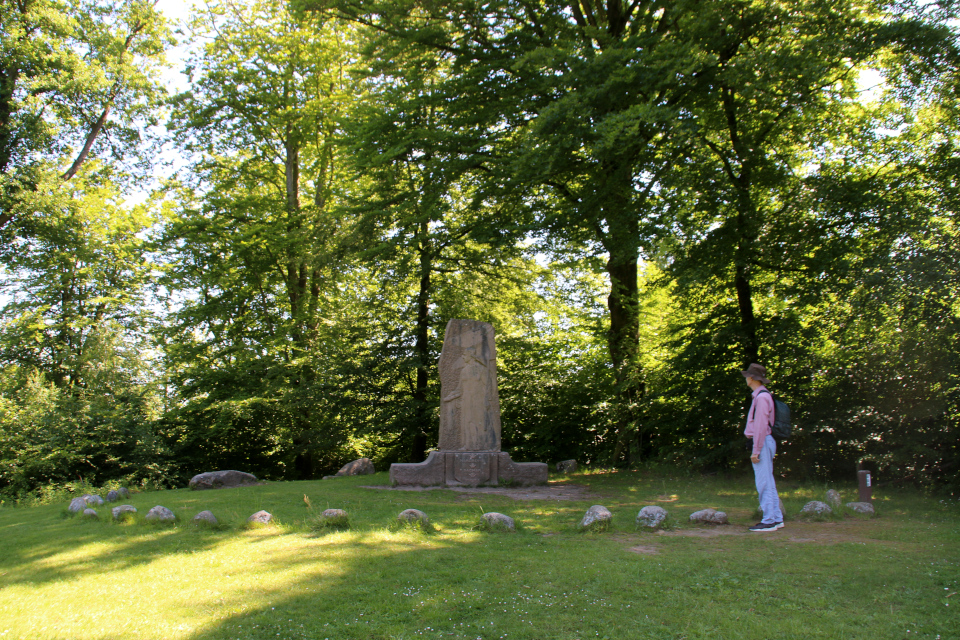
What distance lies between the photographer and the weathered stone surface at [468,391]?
1248cm

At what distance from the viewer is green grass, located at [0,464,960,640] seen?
12.7 ft

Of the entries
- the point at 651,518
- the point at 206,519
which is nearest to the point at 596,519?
the point at 651,518

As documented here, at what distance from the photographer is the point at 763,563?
521 centimetres

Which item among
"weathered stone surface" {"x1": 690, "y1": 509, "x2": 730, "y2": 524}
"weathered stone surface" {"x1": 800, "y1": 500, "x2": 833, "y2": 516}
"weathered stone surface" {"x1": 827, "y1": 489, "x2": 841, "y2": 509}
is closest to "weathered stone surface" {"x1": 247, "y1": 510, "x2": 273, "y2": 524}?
"weathered stone surface" {"x1": 690, "y1": 509, "x2": 730, "y2": 524}

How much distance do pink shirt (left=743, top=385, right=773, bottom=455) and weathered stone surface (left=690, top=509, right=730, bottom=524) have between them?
0.92 meters

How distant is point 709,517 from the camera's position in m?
7.22

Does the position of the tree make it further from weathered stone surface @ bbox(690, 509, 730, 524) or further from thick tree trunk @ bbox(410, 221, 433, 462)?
weathered stone surface @ bbox(690, 509, 730, 524)

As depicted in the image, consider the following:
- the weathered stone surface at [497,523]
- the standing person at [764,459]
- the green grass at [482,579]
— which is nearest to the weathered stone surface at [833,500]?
the green grass at [482,579]

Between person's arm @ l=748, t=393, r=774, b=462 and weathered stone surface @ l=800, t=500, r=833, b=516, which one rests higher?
person's arm @ l=748, t=393, r=774, b=462

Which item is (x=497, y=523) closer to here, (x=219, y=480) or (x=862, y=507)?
(x=862, y=507)

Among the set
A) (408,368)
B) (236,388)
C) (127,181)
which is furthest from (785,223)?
(127,181)

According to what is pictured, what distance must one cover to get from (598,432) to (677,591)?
1273cm

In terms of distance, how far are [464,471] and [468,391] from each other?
5.52 feet

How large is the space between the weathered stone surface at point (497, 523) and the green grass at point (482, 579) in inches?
7.2
